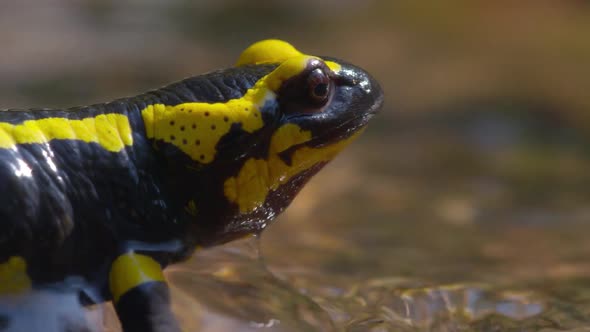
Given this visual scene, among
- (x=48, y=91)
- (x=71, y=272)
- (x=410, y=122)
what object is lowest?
(x=410, y=122)

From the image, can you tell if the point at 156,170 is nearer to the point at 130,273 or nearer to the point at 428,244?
the point at 130,273

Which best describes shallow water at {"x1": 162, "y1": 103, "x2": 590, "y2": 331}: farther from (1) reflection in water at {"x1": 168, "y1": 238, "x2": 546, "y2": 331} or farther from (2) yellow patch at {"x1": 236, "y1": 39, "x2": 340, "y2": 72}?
(2) yellow patch at {"x1": 236, "y1": 39, "x2": 340, "y2": 72}

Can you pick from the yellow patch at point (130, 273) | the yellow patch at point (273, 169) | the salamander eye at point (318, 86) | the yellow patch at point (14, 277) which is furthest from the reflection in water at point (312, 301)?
the salamander eye at point (318, 86)

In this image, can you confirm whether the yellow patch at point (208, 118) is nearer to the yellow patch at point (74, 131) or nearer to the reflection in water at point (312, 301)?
the yellow patch at point (74, 131)

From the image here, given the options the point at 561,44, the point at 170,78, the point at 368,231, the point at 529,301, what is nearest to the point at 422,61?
the point at 561,44

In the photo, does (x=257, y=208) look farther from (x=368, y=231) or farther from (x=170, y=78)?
(x=170, y=78)

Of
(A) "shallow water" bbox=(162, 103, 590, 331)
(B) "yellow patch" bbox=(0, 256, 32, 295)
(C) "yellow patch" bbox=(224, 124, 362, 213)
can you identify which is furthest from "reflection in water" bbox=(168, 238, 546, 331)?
(B) "yellow patch" bbox=(0, 256, 32, 295)
